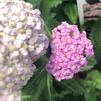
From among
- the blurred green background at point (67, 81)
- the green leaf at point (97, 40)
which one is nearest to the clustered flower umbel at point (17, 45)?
the blurred green background at point (67, 81)

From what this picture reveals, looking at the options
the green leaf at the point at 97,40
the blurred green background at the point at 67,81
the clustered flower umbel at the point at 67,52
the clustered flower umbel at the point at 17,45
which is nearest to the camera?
the clustered flower umbel at the point at 17,45

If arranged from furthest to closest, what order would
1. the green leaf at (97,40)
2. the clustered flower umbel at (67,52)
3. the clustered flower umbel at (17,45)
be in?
the green leaf at (97,40), the clustered flower umbel at (67,52), the clustered flower umbel at (17,45)

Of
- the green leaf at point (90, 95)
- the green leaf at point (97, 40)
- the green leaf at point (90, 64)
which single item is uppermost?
the green leaf at point (97, 40)

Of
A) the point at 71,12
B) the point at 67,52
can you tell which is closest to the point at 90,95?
the point at 67,52

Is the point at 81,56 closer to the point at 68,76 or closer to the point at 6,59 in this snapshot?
the point at 68,76

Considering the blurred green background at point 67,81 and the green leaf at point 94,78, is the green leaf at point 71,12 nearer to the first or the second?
the blurred green background at point 67,81

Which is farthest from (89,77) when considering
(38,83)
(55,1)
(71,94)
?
(55,1)

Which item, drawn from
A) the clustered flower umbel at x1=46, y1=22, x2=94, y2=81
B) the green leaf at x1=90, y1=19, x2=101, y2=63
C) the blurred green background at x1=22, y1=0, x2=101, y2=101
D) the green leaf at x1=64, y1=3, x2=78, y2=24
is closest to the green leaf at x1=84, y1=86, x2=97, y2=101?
the blurred green background at x1=22, y1=0, x2=101, y2=101

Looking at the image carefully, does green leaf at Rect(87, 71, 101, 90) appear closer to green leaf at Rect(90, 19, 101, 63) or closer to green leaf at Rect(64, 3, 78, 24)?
green leaf at Rect(90, 19, 101, 63)
